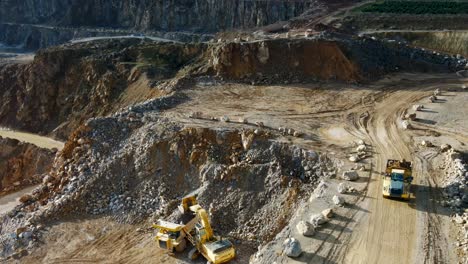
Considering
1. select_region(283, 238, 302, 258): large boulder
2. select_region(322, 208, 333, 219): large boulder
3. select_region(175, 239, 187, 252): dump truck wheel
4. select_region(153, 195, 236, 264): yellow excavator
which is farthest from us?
select_region(175, 239, 187, 252): dump truck wheel

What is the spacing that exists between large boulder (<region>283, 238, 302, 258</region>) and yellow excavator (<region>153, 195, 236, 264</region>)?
215 cm

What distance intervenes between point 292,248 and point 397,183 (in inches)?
200

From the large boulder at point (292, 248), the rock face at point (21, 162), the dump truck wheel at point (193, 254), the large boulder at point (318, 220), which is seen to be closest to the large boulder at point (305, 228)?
the large boulder at point (318, 220)

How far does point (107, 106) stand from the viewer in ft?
115

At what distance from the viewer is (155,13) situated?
196ft

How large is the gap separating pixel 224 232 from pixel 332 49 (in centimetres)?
1700

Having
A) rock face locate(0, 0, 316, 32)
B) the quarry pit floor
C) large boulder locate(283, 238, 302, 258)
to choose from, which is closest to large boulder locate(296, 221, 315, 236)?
the quarry pit floor

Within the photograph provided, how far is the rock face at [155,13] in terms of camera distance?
52594 millimetres

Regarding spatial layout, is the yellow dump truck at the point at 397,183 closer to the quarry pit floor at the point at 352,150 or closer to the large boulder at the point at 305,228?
the quarry pit floor at the point at 352,150

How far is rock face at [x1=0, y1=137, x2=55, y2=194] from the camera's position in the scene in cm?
2970

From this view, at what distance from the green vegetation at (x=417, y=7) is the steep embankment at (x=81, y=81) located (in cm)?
2124

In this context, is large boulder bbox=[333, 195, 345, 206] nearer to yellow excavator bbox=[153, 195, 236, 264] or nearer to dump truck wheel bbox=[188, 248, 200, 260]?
yellow excavator bbox=[153, 195, 236, 264]

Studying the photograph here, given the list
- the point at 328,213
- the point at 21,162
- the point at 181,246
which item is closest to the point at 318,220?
the point at 328,213

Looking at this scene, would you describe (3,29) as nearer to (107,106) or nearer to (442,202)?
(107,106)
